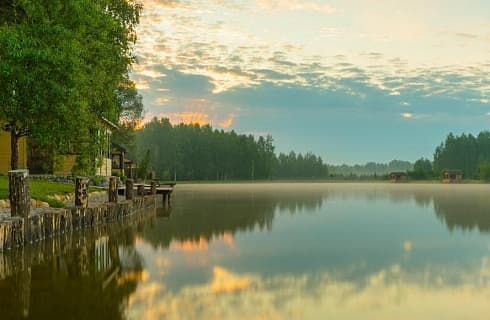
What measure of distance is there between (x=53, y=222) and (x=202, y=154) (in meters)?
149

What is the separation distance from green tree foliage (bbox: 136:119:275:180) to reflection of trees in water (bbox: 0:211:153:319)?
143624 mm

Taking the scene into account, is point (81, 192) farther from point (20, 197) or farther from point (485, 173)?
point (485, 173)

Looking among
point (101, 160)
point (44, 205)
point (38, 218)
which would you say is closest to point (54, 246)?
point (38, 218)

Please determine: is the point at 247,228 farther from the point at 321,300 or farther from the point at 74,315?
the point at 74,315

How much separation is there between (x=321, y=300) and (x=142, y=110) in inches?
2638

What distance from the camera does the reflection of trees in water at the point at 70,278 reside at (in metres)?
8.59

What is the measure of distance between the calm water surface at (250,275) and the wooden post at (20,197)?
950mm

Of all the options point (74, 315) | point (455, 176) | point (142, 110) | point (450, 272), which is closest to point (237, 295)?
point (74, 315)

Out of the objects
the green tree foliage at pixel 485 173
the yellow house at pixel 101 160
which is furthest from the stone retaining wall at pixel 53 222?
the green tree foliage at pixel 485 173

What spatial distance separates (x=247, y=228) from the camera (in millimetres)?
21812

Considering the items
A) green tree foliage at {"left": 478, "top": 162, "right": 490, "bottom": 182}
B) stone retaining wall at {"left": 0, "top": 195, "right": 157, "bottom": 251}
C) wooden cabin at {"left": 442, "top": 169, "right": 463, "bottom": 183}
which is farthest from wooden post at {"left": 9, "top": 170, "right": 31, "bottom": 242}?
green tree foliage at {"left": 478, "top": 162, "right": 490, "bottom": 182}

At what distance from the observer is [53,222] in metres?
17.4

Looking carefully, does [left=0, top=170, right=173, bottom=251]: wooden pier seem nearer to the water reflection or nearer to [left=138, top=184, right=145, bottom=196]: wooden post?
the water reflection

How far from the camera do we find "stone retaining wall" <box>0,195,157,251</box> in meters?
14.6
